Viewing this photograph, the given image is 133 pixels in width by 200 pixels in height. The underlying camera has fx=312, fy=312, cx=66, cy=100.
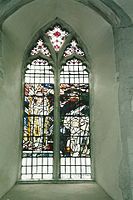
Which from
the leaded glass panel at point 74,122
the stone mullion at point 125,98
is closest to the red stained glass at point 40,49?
the leaded glass panel at point 74,122

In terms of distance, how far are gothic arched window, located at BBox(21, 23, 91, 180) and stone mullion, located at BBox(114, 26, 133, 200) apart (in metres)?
1.36

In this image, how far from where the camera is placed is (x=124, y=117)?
424 cm

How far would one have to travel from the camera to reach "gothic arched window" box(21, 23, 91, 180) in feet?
17.7

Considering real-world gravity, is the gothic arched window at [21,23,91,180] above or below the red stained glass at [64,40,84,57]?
below

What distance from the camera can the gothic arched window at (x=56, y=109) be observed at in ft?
17.7

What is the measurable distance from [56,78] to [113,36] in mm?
1509

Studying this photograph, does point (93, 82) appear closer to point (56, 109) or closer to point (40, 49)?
point (56, 109)

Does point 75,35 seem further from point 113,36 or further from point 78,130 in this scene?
point 78,130

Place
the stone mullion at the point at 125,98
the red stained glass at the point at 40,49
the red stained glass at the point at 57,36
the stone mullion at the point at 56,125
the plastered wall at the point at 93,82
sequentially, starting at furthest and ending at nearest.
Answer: the red stained glass at the point at 57,36, the red stained glass at the point at 40,49, the stone mullion at the point at 56,125, the plastered wall at the point at 93,82, the stone mullion at the point at 125,98

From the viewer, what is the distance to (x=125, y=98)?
4.30m

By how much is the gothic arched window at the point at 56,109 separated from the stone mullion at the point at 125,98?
4.45 ft

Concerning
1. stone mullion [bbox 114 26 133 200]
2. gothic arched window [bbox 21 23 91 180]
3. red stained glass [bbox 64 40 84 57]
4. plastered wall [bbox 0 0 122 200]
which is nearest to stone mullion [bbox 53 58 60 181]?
gothic arched window [bbox 21 23 91 180]

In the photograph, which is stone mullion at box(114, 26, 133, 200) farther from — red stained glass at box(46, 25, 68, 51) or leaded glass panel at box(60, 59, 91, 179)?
red stained glass at box(46, 25, 68, 51)

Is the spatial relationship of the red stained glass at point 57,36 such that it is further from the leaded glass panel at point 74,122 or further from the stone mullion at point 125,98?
the stone mullion at point 125,98
